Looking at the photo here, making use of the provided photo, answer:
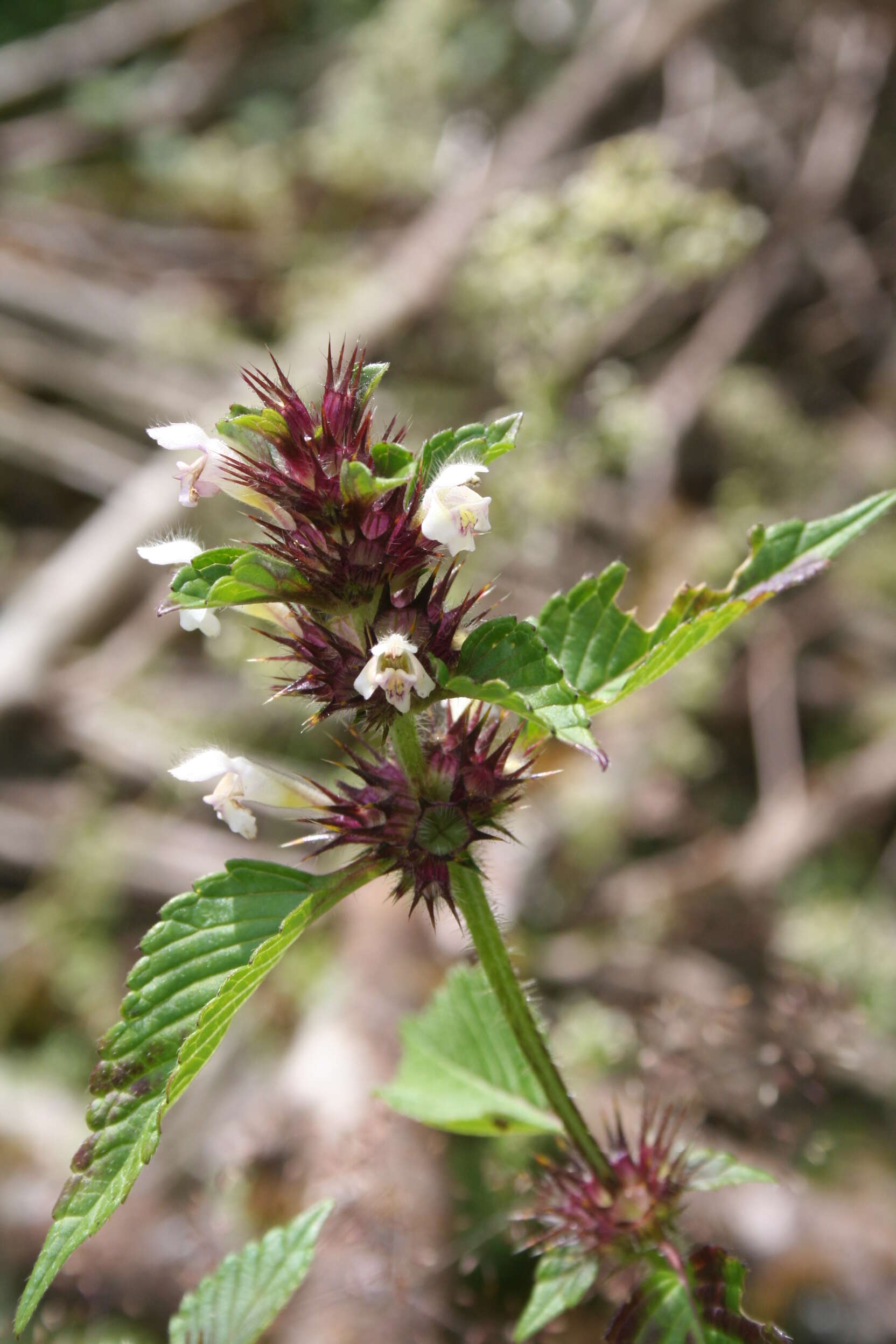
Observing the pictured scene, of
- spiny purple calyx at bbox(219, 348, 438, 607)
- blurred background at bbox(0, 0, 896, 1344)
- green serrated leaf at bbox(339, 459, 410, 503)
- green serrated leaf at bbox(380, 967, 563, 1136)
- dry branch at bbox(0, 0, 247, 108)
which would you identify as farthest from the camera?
dry branch at bbox(0, 0, 247, 108)

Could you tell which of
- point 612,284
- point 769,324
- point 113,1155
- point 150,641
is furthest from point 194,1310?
point 769,324

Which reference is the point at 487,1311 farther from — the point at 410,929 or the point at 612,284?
the point at 612,284

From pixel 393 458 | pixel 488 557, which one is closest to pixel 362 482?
pixel 393 458

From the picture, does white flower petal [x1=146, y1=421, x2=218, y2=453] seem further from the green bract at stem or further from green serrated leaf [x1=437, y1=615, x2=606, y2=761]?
the green bract at stem

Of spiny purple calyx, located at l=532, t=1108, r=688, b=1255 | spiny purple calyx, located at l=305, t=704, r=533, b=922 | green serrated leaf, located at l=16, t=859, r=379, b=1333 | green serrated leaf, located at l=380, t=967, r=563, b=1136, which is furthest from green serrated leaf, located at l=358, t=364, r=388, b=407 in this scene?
spiny purple calyx, located at l=532, t=1108, r=688, b=1255

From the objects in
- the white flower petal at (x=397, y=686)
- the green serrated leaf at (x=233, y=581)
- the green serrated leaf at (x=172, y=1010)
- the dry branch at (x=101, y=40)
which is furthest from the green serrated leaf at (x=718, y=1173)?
the dry branch at (x=101, y=40)

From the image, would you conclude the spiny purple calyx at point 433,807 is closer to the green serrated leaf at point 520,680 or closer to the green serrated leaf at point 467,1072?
the green serrated leaf at point 520,680
